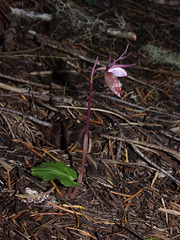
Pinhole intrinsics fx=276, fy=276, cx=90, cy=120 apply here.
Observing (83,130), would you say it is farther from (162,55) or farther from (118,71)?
(162,55)

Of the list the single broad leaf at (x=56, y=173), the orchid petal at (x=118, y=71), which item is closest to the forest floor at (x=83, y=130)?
the single broad leaf at (x=56, y=173)

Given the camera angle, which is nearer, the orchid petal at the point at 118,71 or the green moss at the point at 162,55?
the orchid petal at the point at 118,71

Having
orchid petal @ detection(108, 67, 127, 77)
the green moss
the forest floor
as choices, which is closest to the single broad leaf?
the forest floor

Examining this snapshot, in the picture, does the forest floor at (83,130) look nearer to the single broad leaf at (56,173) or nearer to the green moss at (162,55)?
the green moss at (162,55)

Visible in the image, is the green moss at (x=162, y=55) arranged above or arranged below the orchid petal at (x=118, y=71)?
below

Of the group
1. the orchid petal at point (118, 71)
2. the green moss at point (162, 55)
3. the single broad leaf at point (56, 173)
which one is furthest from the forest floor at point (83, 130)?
the orchid petal at point (118, 71)

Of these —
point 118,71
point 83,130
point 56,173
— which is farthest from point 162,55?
point 56,173

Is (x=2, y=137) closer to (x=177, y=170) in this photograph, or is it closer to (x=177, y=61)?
(x=177, y=170)
